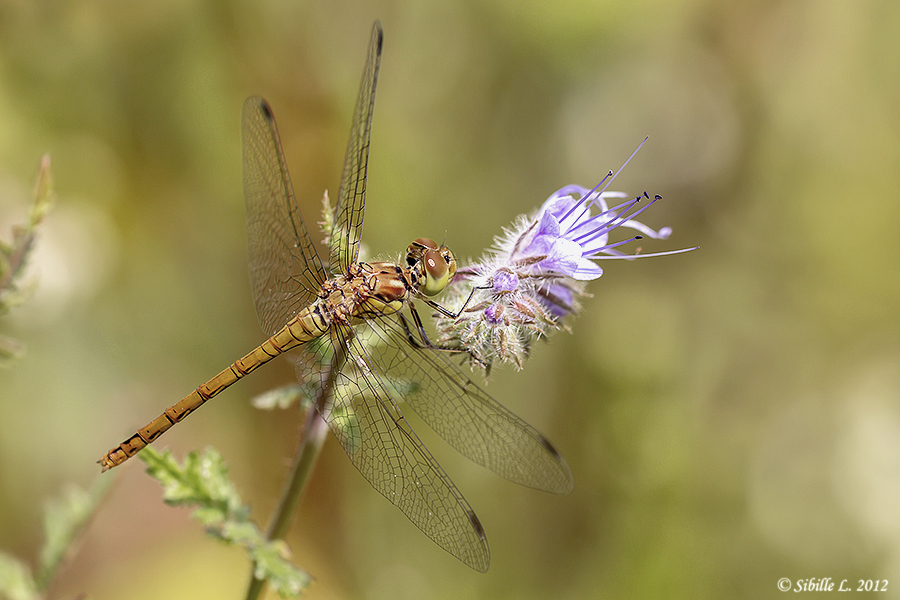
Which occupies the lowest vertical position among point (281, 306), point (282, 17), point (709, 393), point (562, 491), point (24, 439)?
point (24, 439)

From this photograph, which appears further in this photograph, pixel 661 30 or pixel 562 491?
pixel 661 30

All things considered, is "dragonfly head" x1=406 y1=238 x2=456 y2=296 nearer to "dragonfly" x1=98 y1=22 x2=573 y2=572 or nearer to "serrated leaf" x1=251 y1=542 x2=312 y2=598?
"dragonfly" x1=98 y1=22 x2=573 y2=572

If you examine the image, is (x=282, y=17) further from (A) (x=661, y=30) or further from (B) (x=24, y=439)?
(B) (x=24, y=439)

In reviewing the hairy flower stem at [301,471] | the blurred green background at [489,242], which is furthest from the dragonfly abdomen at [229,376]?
the blurred green background at [489,242]

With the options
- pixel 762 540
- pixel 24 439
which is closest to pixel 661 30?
pixel 762 540

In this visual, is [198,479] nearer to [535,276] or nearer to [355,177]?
[355,177]

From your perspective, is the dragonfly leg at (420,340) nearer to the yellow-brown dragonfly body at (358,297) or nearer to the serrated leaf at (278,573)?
the yellow-brown dragonfly body at (358,297)
